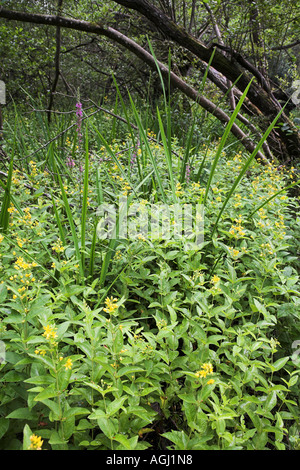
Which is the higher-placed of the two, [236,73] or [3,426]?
[236,73]

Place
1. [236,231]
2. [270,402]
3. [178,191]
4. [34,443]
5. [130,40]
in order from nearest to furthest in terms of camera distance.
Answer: [34,443], [270,402], [236,231], [178,191], [130,40]

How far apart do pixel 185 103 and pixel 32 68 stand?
3487mm

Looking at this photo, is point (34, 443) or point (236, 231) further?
point (236, 231)

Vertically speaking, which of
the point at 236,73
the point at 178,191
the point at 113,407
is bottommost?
the point at 113,407

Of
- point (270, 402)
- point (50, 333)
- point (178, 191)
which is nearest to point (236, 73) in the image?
point (178, 191)

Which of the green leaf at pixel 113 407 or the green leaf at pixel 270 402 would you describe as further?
the green leaf at pixel 270 402

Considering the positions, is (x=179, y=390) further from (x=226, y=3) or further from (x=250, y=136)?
(x=226, y=3)

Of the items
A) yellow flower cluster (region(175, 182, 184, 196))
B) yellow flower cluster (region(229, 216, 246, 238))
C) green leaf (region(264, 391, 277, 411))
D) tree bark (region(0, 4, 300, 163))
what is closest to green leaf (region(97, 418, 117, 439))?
green leaf (region(264, 391, 277, 411))

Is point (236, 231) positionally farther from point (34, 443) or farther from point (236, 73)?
point (236, 73)

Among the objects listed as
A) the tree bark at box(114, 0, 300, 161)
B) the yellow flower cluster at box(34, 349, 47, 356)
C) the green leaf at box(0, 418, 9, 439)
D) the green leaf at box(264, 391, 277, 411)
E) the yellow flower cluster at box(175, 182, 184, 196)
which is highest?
the tree bark at box(114, 0, 300, 161)

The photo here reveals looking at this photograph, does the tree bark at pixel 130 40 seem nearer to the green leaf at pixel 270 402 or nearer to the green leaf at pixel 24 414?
the green leaf at pixel 270 402

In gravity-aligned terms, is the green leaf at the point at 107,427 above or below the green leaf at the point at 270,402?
below

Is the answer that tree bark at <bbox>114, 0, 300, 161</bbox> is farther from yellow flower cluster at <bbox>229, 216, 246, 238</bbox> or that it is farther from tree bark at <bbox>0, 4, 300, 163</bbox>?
yellow flower cluster at <bbox>229, 216, 246, 238</bbox>

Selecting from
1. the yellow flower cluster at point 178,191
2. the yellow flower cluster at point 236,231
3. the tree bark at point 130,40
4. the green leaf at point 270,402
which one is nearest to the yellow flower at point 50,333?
the green leaf at point 270,402
